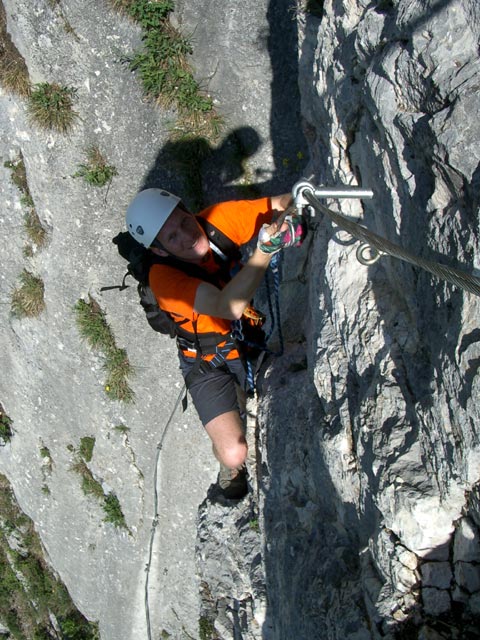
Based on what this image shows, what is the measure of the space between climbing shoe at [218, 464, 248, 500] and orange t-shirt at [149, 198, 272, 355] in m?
2.25

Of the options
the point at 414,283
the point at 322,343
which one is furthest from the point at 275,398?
the point at 414,283

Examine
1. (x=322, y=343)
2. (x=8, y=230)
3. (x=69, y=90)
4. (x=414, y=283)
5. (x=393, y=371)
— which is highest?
(x=69, y=90)

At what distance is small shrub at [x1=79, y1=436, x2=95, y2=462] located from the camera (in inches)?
365

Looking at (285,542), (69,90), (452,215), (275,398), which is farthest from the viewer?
(69,90)

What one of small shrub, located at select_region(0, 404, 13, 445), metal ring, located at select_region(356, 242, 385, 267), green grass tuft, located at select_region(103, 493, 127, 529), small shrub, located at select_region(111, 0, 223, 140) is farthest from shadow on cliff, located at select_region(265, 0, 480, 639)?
small shrub, located at select_region(0, 404, 13, 445)

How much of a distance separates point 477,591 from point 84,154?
680 centimetres

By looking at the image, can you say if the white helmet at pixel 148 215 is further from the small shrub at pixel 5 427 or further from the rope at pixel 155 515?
the small shrub at pixel 5 427

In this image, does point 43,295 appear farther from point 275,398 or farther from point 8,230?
point 275,398

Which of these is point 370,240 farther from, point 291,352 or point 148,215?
point 291,352

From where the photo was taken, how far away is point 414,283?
141 inches

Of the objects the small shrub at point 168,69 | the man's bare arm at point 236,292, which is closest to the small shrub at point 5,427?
the small shrub at point 168,69

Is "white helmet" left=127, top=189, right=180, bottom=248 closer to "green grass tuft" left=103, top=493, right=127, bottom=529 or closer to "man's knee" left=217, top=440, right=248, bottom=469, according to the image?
"man's knee" left=217, top=440, right=248, bottom=469

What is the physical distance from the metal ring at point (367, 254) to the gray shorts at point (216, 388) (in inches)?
107

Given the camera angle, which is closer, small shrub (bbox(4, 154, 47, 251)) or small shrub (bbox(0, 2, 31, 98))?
small shrub (bbox(0, 2, 31, 98))
